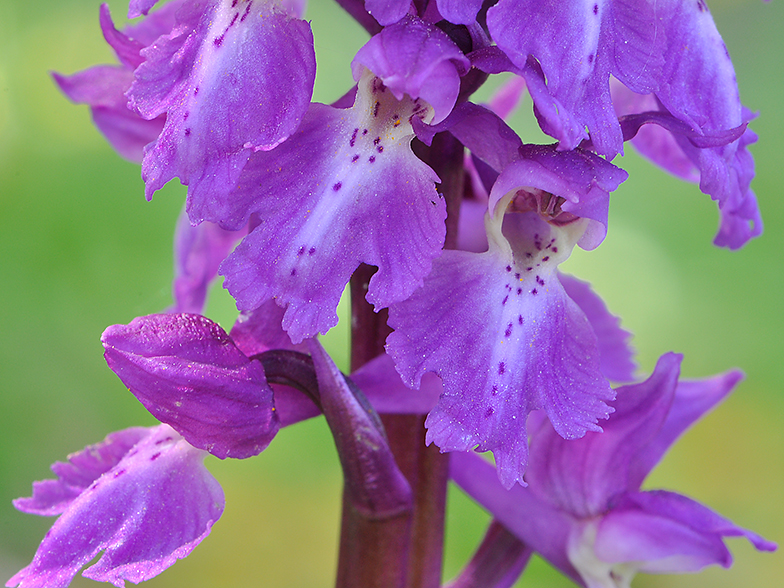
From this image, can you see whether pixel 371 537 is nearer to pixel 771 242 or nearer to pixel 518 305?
pixel 518 305

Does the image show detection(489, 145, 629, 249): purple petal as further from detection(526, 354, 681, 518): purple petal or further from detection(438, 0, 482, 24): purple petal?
detection(526, 354, 681, 518): purple petal

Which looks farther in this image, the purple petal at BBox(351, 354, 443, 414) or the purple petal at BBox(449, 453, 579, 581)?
the purple petal at BBox(449, 453, 579, 581)

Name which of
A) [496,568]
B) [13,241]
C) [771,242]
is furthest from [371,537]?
[771,242]

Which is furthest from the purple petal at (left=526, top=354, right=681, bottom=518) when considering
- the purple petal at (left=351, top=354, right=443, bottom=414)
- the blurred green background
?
the blurred green background

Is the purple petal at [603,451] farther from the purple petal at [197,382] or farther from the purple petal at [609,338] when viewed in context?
the purple petal at [197,382]

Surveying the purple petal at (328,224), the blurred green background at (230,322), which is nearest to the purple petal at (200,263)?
the purple petal at (328,224)

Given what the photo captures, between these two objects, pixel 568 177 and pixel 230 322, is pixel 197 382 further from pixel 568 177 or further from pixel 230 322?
pixel 230 322
